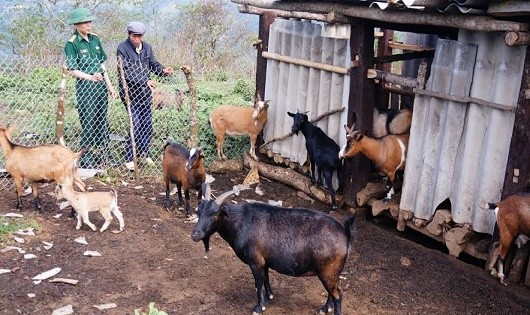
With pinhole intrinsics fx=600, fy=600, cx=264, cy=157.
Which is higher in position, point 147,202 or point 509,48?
point 509,48

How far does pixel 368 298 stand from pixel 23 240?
12.9 feet

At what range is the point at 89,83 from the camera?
9.14 m

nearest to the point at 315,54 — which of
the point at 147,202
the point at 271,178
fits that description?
the point at 271,178

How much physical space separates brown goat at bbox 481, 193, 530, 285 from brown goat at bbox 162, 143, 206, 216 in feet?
12.2

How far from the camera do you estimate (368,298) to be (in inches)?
246

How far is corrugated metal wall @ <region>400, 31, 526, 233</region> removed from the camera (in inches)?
255

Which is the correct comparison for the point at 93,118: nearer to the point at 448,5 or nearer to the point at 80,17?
the point at 80,17

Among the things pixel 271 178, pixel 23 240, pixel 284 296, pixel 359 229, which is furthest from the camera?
pixel 271 178

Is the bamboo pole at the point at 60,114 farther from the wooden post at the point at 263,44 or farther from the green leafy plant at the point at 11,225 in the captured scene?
the wooden post at the point at 263,44

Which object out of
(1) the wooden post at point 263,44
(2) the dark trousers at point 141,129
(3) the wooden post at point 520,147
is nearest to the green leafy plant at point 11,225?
(2) the dark trousers at point 141,129

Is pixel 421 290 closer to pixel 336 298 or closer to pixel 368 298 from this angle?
pixel 368 298

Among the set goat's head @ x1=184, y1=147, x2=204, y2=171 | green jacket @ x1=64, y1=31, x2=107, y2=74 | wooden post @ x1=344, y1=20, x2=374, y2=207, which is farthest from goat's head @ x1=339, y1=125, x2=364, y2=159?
green jacket @ x1=64, y1=31, x2=107, y2=74

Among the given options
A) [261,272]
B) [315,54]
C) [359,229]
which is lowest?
[359,229]

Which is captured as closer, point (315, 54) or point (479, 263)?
point (479, 263)
